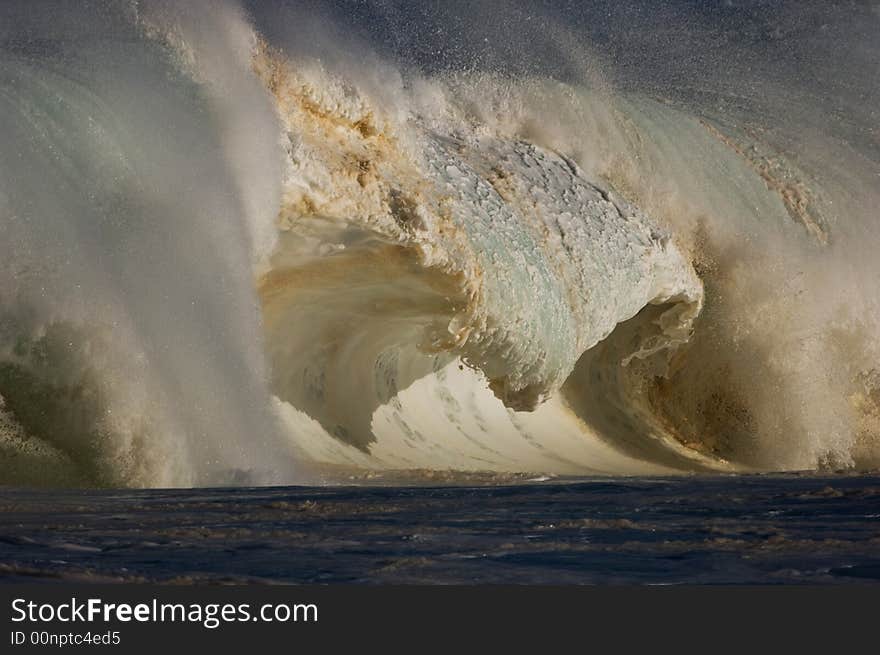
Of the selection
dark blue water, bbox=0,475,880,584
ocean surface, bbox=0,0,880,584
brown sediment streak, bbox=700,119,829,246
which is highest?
brown sediment streak, bbox=700,119,829,246

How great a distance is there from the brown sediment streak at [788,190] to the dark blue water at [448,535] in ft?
20.8

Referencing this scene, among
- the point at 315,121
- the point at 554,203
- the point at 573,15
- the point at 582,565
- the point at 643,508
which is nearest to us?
the point at 582,565

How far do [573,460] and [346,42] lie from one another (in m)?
4.12

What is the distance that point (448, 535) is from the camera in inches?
160

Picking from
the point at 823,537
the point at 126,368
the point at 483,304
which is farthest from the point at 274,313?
the point at 823,537

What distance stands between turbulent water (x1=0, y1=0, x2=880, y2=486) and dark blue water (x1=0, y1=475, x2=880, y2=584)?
986 mm

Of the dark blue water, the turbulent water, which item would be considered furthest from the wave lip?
the dark blue water

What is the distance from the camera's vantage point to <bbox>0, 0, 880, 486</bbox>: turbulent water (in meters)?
6.49

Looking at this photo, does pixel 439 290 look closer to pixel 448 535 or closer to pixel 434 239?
pixel 434 239

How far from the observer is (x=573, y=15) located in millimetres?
12203

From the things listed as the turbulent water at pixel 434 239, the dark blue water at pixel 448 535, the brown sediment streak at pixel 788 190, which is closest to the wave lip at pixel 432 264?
the turbulent water at pixel 434 239

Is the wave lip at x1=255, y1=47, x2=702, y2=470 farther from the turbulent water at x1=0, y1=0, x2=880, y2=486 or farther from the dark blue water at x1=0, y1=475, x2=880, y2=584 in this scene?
the dark blue water at x1=0, y1=475, x2=880, y2=584

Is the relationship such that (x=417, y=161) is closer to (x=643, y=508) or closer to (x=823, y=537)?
(x=643, y=508)

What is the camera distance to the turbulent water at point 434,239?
6.49m
